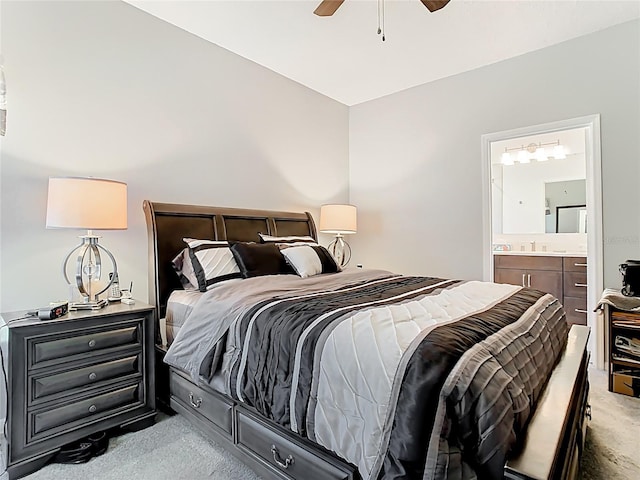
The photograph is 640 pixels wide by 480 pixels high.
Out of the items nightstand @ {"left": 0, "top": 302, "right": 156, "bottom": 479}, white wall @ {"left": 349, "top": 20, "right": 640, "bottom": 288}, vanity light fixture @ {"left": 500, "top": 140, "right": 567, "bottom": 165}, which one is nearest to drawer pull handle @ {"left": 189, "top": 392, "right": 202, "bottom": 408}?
nightstand @ {"left": 0, "top": 302, "right": 156, "bottom": 479}

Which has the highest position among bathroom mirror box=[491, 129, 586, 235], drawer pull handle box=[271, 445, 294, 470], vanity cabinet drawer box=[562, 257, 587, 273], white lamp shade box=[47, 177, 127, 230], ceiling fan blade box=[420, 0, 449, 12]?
ceiling fan blade box=[420, 0, 449, 12]

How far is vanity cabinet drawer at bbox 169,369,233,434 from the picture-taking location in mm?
1803

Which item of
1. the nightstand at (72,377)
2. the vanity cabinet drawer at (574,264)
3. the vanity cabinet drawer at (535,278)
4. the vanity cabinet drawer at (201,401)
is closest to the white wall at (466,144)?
the vanity cabinet drawer at (574,264)

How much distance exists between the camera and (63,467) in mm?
1789

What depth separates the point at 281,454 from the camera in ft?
4.94

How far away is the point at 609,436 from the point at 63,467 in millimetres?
3012

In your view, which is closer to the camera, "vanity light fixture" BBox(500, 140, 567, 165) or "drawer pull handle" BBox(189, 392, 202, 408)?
"drawer pull handle" BBox(189, 392, 202, 408)

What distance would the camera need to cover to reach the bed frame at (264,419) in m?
1.07

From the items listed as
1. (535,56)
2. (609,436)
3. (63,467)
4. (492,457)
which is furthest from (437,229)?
(63,467)

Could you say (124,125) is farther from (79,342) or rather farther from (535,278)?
(535,278)

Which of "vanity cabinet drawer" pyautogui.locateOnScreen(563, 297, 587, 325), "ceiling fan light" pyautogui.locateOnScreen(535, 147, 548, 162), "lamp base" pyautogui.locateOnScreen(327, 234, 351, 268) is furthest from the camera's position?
"ceiling fan light" pyautogui.locateOnScreen(535, 147, 548, 162)

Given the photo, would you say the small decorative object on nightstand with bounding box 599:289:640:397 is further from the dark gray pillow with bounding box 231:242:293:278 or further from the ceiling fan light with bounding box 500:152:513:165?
the ceiling fan light with bounding box 500:152:513:165

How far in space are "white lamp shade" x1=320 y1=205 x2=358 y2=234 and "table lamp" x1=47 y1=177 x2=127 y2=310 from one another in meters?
2.25

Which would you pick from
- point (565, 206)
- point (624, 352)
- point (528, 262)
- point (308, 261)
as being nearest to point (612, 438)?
point (624, 352)
